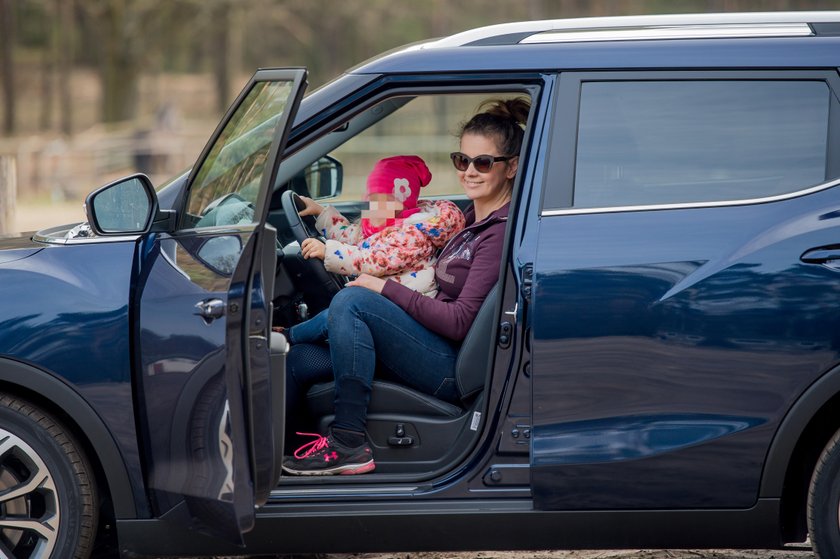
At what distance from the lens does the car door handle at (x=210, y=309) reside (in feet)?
9.96

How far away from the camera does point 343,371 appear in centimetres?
344

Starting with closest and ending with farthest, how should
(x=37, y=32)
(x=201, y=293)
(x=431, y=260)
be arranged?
(x=201, y=293)
(x=431, y=260)
(x=37, y=32)

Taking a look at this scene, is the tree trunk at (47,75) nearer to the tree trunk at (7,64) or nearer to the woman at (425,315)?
the tree trunk at (7,64)

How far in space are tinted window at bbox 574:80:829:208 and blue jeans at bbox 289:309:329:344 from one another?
962mm

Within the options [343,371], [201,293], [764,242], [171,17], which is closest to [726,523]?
[764,242]

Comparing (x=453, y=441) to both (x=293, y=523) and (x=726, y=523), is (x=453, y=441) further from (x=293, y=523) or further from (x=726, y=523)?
(x=726, y=523)

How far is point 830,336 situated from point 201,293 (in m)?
1.80

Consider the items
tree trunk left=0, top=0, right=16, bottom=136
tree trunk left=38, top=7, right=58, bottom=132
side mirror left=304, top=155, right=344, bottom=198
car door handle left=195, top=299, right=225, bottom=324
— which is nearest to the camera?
car door handle left=195, top=299, right=225, bottom=324

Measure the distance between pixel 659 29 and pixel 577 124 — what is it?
454 millimetres

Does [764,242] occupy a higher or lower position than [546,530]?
higher

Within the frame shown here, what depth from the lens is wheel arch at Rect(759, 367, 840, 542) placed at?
3.12m

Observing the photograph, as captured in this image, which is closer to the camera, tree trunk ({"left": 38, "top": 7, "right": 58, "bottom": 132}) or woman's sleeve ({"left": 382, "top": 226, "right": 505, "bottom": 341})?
woman's sleeve ({"left": 382, "top": 226, "right": 505, "bottom": 341})

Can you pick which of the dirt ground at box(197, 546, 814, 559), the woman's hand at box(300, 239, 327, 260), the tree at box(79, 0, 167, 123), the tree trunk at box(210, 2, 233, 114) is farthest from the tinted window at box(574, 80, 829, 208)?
the tree trunk at box(210, 2, 233, 114)

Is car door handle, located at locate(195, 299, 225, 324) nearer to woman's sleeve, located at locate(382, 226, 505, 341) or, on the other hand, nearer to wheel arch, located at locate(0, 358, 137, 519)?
wheel arch, located at locate(0, 358, 137, 519)
